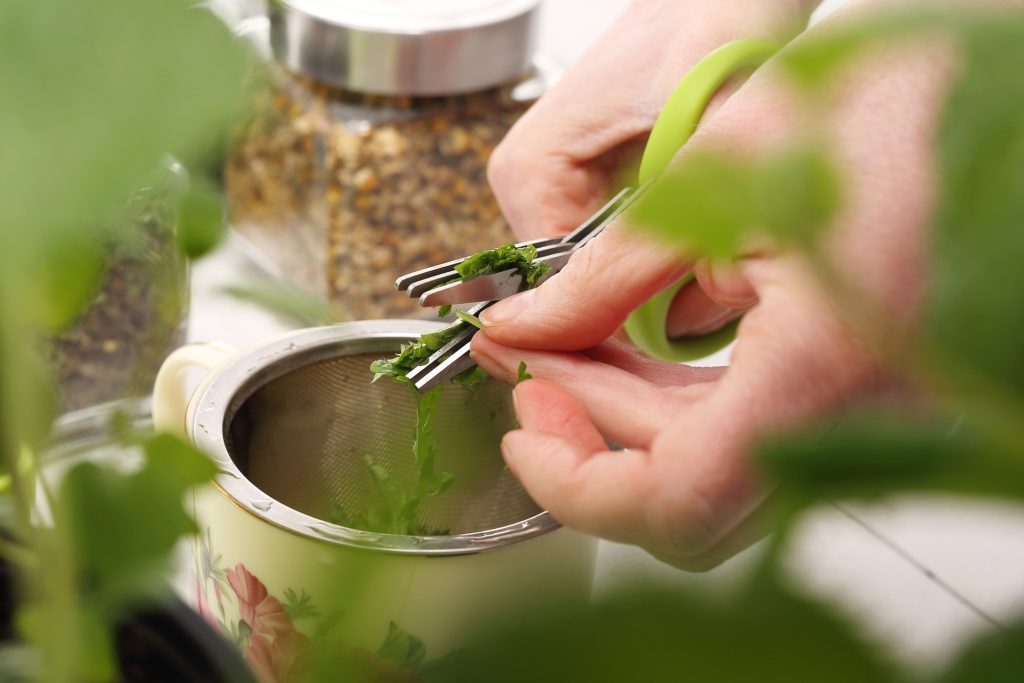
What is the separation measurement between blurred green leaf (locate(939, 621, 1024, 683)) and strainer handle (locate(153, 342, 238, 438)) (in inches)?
14.2

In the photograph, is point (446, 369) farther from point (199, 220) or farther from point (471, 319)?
point (199, 220)

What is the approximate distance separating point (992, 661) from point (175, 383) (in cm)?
38

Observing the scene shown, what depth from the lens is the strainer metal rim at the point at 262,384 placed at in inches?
12.3

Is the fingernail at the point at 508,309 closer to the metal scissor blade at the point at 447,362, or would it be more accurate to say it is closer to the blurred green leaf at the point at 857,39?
the metal scissor blade at the point at 447,362

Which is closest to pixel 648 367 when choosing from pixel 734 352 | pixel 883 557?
pixel 734 352

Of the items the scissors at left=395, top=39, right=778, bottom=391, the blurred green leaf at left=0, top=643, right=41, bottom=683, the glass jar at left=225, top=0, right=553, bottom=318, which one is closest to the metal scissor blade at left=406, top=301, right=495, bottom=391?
the scissors at left=395, top=39, right=778, bottom=391

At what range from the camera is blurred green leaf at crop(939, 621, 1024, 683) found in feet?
0.23

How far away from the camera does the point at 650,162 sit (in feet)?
1.39

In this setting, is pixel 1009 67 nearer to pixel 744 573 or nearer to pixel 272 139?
pixel 744 573

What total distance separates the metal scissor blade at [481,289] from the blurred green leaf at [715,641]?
30 centimetres

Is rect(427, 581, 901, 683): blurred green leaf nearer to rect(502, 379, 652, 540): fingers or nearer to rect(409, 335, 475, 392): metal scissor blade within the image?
rect(502, 379, 652, 540): fingers

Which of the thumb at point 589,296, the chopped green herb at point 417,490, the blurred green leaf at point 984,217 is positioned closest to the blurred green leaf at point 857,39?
the blurred green leaf at point 984,217

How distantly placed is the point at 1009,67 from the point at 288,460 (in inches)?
16.2

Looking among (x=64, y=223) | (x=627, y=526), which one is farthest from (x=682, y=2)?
(x=64, y=223)
